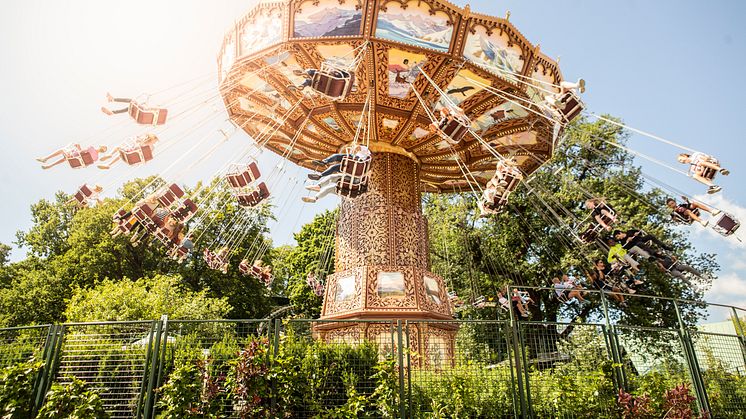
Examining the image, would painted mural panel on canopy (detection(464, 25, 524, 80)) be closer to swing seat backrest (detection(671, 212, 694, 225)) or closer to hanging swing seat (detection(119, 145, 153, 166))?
swing seat backrest (detection(671, 212, 694, 225))

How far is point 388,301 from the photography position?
30.8ft

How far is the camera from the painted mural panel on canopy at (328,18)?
858 cm

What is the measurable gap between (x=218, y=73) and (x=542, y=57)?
7151 mm

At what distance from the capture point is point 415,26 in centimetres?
867

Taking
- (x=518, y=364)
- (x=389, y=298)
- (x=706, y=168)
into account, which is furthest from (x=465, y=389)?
(x=706, y=168)

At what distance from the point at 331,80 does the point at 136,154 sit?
4348 millimetres

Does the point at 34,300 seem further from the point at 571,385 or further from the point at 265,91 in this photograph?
the point at 571,385

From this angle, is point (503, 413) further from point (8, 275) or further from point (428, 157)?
point (8, 275)

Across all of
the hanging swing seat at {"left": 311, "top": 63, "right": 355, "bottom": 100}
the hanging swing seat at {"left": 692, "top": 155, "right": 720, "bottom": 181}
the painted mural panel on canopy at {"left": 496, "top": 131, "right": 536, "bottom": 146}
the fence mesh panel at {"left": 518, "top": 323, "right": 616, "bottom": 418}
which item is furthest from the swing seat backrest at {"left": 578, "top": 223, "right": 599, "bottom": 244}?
the hanging swing seat at {"left": 311, "top": 63, "right": 355, "bottom": 100}

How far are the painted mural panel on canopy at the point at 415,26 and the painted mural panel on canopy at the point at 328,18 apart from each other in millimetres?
446

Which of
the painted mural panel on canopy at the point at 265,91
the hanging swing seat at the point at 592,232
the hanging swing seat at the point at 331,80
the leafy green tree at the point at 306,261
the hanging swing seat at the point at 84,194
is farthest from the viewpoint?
the leafy green tree at the point at 306,261

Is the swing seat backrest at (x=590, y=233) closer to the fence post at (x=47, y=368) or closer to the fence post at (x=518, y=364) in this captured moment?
the fence post at (x=518, y=364)

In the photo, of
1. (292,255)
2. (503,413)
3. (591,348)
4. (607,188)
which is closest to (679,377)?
(591,348)

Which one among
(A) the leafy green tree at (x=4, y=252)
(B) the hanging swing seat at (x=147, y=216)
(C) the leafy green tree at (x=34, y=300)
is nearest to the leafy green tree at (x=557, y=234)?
(B) the hanging swing seat at (x=147, y=216)
